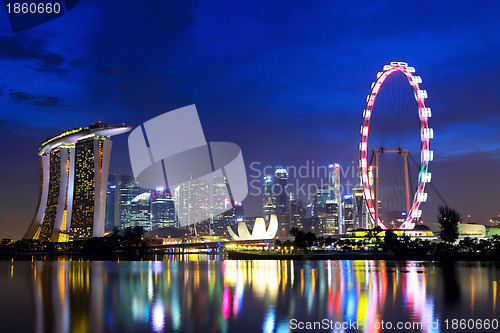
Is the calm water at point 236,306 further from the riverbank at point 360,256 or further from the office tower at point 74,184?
the office tower at point 74,184

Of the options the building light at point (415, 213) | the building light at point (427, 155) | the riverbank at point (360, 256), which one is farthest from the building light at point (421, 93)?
the riverbank at point (360, 256)

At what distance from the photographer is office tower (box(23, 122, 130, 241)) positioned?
156375 millimetres

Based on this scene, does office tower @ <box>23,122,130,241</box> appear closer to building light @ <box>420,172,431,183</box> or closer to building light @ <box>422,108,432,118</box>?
building light @ <box>420,172,431,183</box>

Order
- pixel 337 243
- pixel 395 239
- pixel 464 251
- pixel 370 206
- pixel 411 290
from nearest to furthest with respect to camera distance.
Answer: pixel 411 290
pixel 370 206
pixel 464 251
pixel 395 239
pixel 337 243

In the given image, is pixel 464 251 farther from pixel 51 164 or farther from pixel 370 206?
pixel 51 164

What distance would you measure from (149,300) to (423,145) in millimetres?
62447

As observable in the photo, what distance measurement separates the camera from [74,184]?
543 feet

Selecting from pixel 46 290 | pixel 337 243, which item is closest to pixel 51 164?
pixel 337 243

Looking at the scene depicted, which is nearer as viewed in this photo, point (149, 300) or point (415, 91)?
point (149, 300)

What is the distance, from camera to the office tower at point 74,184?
15638cm

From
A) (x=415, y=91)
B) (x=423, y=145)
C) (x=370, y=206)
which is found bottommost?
(x=370, y=206)

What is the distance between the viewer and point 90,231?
16325 cm

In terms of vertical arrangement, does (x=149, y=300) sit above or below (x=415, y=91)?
below

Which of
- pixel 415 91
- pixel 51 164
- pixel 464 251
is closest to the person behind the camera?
pixel 415 91
